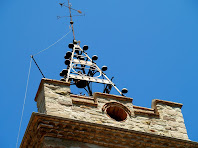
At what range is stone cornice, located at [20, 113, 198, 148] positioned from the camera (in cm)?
1269

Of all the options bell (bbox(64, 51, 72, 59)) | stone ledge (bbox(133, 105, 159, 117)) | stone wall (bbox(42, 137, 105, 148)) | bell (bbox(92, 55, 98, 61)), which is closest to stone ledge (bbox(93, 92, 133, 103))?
stone ledge (bbox(133, 105, 159, 117))

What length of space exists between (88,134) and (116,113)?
1.78m

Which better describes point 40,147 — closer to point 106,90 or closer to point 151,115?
point 151,115

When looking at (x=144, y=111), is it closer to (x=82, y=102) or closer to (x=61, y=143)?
(x=82, y=102)

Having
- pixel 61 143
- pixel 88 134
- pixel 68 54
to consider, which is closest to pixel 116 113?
pixel 88 134

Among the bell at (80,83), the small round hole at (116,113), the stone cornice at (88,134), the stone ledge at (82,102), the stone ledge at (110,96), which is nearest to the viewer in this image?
the stone cornice at (88,134)

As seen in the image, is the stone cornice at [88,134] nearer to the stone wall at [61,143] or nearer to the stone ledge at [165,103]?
the stone wall at [61,143]

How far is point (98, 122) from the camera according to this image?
13.6 m

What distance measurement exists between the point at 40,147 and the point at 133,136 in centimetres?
246

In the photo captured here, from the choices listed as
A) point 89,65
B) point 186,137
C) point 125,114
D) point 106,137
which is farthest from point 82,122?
point 89,65

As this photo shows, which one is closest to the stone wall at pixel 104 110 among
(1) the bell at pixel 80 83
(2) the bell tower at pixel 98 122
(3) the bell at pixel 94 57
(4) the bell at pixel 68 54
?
(2) the bell tower at pixel 98 122

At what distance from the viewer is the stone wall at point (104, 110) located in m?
13.7

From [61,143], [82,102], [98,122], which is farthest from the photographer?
[82,102]

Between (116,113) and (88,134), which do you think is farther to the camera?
(116,113)
